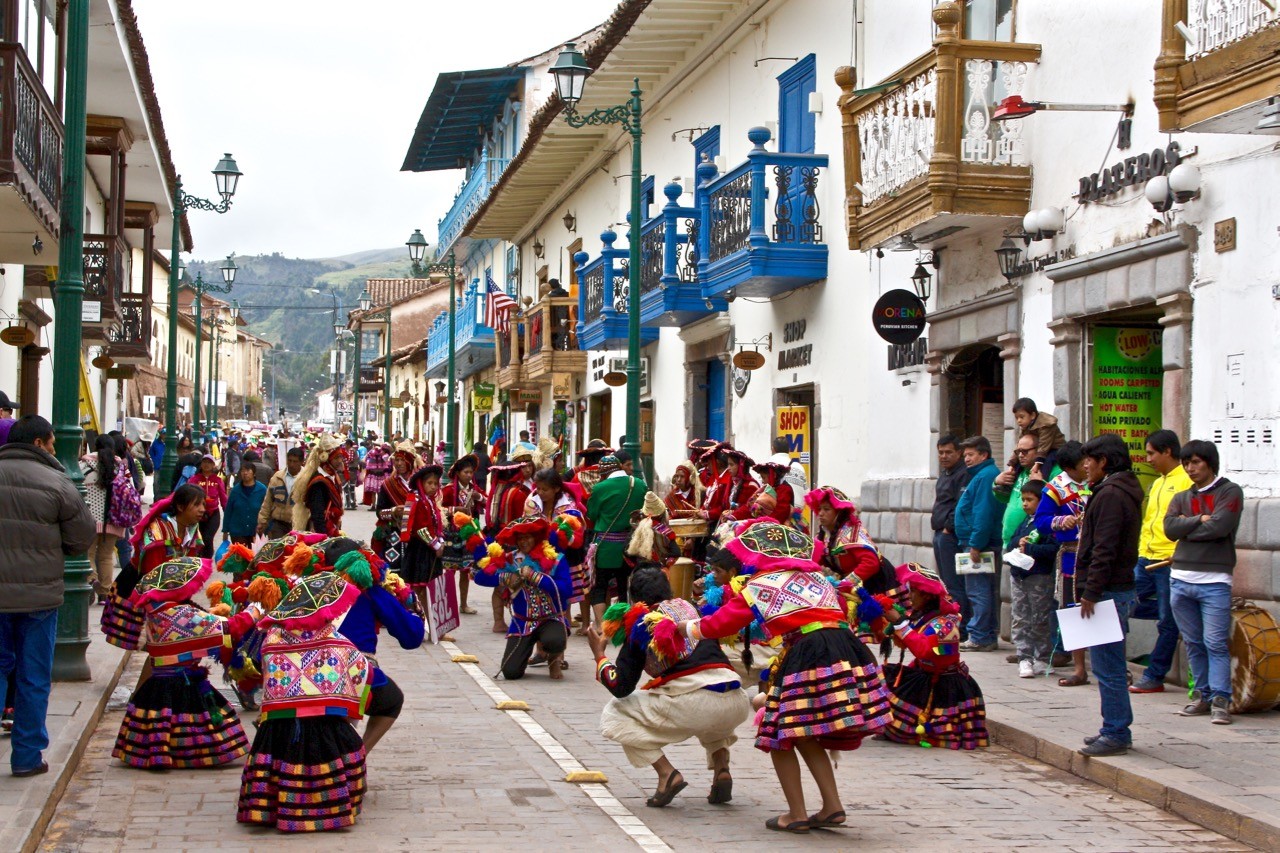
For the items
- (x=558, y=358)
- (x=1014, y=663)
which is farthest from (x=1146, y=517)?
(x=558, y=358)

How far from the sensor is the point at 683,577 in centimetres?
1429

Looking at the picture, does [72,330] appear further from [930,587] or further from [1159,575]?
[1159,575]

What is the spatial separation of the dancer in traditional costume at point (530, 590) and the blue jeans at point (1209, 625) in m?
4.59

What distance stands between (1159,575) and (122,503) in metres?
10.0

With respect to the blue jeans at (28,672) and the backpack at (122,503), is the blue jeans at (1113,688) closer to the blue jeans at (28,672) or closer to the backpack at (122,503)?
the blue jeans at (28,672)

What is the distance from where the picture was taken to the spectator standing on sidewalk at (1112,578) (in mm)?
8531

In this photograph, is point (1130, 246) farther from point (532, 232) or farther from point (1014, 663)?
point (532, 232)

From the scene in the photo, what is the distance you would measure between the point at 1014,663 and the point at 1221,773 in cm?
434

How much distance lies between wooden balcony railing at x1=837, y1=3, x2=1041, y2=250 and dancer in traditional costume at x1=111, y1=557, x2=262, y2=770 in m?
7.58

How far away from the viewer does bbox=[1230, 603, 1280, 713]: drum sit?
9.71 meters

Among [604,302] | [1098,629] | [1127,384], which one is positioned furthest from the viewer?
[604,302]

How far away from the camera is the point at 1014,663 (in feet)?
41.1

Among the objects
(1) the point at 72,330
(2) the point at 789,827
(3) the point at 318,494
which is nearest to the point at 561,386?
(3) the point at 318,494

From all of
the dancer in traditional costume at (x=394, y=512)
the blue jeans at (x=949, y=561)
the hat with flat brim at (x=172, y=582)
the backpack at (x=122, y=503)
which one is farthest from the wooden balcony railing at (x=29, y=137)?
the blue jeans at (x=949, y=561)
